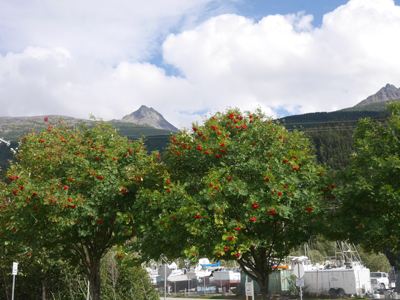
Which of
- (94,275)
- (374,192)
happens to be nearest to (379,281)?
(94,275)

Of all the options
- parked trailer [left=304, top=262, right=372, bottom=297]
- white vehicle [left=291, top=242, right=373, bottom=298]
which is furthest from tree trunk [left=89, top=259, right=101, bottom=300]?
parked trailer [left=304, top=262, right=372, bottom=297]

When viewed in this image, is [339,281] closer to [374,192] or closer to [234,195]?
[374,192]

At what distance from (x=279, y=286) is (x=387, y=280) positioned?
19208mm

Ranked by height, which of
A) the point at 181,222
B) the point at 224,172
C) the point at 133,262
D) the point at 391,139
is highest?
the point at 391,139

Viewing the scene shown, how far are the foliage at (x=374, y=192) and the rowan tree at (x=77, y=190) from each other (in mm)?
6822

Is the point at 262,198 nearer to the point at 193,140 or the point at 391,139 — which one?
the point at 193,140

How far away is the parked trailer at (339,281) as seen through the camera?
3438cm

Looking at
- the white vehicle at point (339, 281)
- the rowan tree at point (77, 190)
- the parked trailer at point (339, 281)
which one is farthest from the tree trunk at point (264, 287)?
the parked trailer at point (339, 281)

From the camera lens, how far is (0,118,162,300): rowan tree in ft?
46.0

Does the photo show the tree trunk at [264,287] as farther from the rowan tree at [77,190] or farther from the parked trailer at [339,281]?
the parked trailer at [339,281]

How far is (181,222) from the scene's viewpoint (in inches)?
468

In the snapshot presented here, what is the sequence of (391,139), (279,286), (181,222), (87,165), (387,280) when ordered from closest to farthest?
1. (181,222)
2. (391,139)
3. (87,165)
4. (279,286)
5. (387,280)

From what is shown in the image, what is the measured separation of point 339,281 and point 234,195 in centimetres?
2709

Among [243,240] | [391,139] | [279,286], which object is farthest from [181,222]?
[279,286]
